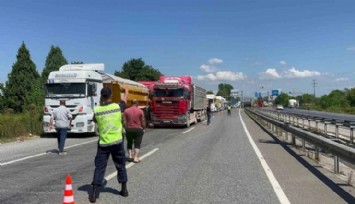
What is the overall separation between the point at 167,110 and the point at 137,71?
→ 75.9m

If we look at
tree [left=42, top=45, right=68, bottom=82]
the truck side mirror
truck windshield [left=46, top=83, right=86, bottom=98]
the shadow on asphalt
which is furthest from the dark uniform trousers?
tree [left=42, top=45, right=68, bottom=82]

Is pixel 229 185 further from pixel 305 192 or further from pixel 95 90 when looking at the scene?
pixel 95 90

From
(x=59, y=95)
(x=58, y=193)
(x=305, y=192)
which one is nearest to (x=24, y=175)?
(x=58, y=193)

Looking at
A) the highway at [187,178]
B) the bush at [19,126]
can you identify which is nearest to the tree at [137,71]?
the bush at [19,126]

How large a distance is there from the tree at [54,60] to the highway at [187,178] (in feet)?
216

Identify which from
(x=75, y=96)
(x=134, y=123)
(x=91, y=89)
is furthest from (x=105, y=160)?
(x=91, y=89)

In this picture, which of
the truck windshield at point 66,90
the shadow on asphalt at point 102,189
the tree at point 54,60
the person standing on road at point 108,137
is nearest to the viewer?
the person standing on road at point 108,137

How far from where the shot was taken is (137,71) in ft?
351

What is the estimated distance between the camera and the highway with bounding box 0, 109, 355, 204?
785 centimetres

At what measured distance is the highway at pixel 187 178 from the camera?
25.7 feet

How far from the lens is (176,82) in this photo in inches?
1345

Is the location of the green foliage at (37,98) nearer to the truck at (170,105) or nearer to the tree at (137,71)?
the truck at (170,105)

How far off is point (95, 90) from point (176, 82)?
12336 millimetres

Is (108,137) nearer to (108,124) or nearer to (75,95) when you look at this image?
(108,124)
